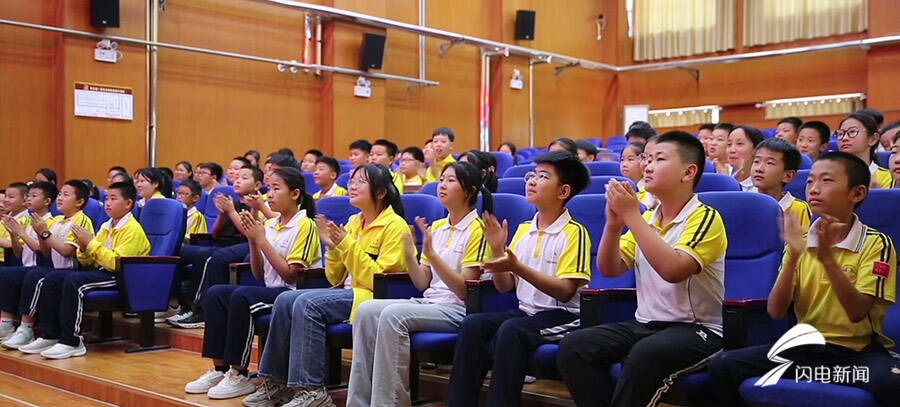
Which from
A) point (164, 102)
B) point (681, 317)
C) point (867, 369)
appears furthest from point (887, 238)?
point (164, 102)

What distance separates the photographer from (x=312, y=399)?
9.45 ft

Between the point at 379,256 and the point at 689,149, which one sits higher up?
the point at 689,149

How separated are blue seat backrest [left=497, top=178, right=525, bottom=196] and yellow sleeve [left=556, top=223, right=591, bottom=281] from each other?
1.39 m

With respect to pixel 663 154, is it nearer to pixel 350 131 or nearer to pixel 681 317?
pixel 681 317

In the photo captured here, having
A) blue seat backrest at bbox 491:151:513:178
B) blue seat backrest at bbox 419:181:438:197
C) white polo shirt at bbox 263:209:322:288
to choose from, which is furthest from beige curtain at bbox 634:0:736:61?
white polo shirt at bbox 263:209:322:288

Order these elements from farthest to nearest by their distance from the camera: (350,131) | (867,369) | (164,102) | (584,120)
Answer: (584,120), (350,131), (164,102), (867,369)

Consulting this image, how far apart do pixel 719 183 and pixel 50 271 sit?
3283 mm

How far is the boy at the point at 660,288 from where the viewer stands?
6.73 feet

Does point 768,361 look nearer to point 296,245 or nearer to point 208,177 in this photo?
point 296,245

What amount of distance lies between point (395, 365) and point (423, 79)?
6778 millimetres

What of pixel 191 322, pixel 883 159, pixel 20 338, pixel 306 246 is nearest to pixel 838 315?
pixel 306 246

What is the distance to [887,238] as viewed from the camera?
2.05 m

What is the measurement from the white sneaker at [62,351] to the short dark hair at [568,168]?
2634 mm

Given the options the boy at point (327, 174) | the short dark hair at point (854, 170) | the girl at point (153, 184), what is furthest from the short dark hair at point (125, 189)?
the short dark hair at point (854, 170)
